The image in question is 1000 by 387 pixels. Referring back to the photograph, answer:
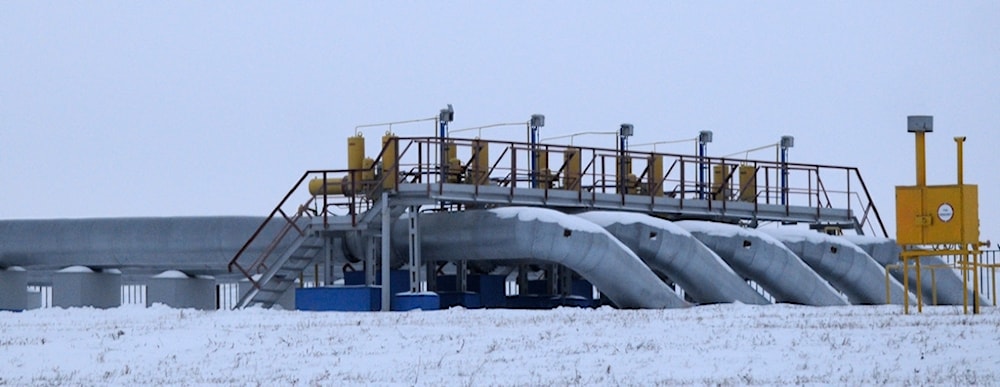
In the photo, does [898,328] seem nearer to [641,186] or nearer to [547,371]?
[547,371]

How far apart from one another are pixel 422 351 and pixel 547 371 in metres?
3.29

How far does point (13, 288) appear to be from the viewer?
45562mm

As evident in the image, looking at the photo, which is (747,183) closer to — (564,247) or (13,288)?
(564,247)

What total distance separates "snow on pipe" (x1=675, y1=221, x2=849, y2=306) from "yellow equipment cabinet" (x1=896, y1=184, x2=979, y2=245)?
12.0 meters

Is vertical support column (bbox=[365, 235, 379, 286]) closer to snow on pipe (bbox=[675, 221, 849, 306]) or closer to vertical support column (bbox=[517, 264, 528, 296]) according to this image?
vertical support column (bbox=[517, 264, 528, 296])

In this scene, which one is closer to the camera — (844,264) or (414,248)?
(414,248)

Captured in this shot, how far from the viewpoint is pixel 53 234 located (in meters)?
44.7

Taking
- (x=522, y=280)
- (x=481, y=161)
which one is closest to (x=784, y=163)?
(x=522, y=280)

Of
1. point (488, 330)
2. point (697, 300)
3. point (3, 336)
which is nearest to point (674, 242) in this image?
point (697, 300)

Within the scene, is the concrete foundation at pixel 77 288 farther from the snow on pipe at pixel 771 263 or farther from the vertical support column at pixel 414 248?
the snow on pipe at pixel 771 263

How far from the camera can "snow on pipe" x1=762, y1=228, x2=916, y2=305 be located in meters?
44.5

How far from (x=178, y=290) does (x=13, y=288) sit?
471 cm

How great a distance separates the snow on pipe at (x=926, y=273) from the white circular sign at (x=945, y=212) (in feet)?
48.4

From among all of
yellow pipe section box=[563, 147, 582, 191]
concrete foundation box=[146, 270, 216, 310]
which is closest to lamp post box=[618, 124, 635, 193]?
yellow pipe section box=[563, 147, 582, 191]
